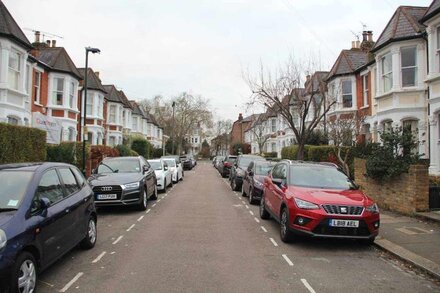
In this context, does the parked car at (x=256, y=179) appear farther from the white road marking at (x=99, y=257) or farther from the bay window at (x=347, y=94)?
the bay window at (x=347, y=94)

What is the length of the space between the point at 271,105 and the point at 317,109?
11.0ft

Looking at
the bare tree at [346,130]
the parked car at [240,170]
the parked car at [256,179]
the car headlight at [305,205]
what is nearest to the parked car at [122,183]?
the parked car at [256,179]

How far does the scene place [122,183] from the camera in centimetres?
1186

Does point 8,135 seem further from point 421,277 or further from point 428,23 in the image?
point 428,23

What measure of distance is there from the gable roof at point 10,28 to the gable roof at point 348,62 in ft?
60.7

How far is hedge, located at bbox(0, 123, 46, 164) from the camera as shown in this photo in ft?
41.6

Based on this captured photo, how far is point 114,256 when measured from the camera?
275 inches

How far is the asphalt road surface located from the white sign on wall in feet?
35.7

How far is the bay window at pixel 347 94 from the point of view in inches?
1045

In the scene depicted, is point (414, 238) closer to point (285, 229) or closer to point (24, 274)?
point (285, 229)

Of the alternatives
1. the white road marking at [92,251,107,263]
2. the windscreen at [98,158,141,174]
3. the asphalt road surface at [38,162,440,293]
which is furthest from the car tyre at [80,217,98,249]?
the windscreen at [98,158,141,174]

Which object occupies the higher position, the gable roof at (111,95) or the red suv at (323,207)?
the gable roof at (111,95)

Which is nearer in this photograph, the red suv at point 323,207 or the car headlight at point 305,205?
the red suv at point 323,207

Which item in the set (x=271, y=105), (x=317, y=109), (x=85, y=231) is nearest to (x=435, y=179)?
(x=317, y=109)
